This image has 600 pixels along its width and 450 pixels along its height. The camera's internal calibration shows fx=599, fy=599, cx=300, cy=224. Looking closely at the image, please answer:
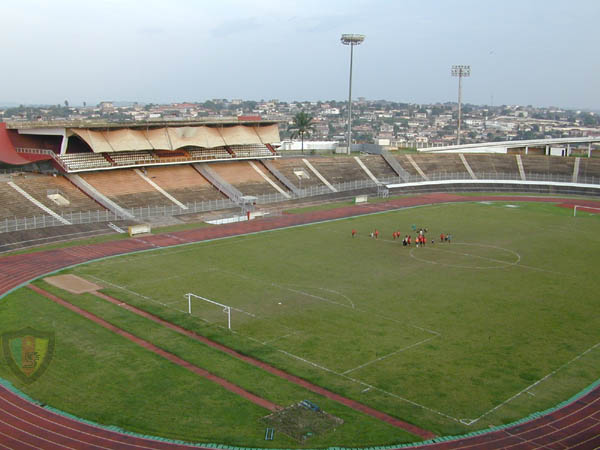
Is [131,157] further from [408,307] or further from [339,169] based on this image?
[408,307]

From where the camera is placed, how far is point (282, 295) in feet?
100

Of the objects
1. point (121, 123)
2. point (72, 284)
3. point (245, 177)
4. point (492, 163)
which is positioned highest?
point (121, 123)

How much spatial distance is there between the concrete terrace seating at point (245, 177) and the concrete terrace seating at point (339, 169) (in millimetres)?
7010

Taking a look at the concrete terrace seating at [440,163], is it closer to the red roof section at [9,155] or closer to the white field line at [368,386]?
the red roof section at [9,155]

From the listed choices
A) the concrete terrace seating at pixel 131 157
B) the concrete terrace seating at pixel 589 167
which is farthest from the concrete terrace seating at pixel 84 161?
the concrete terrace seating at pixel 589 167

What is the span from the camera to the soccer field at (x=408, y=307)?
67.5ft

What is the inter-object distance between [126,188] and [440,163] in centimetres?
4080

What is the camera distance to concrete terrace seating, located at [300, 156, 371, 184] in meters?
70.0

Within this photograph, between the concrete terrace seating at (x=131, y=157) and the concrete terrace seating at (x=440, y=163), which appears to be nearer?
the concrete terrace seating at (x=131, y=157)

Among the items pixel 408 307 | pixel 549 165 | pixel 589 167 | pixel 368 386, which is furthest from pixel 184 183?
pixel 589 167

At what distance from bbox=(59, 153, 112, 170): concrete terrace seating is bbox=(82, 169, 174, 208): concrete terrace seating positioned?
1241 mm

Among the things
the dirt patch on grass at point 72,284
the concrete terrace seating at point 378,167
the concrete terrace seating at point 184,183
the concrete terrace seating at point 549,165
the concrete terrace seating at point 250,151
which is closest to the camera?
the dirt patch on grass at point 72,284

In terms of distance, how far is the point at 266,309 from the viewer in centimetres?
2844

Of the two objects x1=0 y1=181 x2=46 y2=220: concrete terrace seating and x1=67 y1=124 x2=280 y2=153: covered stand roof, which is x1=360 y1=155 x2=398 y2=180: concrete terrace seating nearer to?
x1=67 y1=124 x2=280 y2=153: covered stand roof
